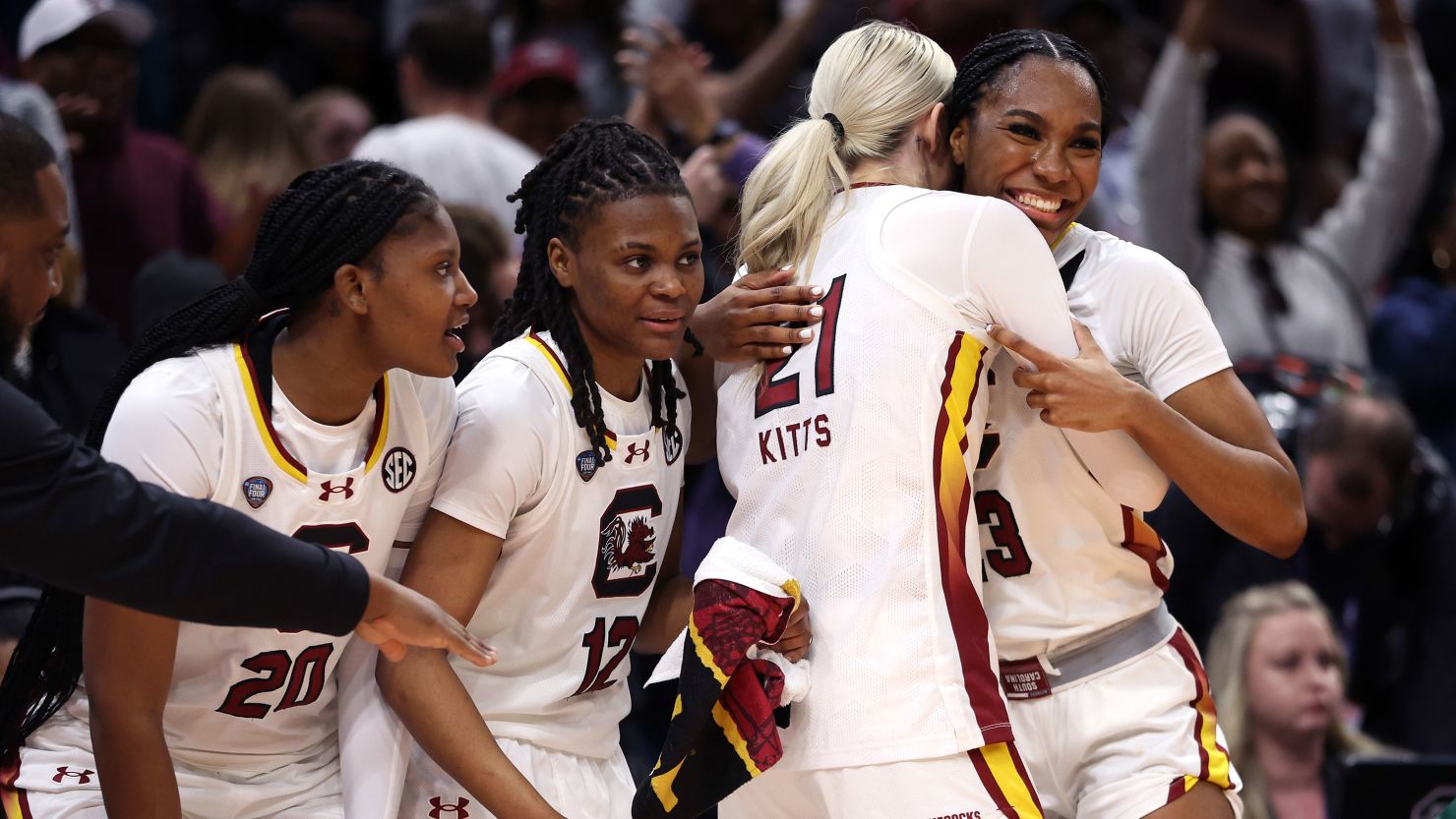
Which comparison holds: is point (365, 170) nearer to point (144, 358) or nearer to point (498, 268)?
point (144, 358)

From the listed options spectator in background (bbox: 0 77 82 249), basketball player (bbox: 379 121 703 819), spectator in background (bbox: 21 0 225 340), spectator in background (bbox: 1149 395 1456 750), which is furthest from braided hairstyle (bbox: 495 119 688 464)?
spectator in background (bbox: 21 0 225 340)

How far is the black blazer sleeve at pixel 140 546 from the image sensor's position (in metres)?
2.59

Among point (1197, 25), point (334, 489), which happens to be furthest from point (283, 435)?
point (1197, 25)

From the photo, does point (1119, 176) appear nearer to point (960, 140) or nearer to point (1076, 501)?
point (960, 140)

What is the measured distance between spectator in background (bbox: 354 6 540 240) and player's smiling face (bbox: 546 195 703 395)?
8.59 ft

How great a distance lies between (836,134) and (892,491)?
2.68 feet

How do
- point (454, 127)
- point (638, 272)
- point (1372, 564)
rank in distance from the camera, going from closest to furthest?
point (638, 272)
point (1372, 564)
point (454, 127)

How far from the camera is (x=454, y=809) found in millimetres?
3365

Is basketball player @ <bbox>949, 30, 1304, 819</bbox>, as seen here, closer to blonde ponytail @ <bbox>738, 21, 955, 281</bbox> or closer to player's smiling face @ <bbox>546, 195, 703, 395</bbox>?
blonde ponytail @ <bbox>738, 21, 955, 281</bbox>

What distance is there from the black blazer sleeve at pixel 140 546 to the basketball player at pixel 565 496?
0.49m

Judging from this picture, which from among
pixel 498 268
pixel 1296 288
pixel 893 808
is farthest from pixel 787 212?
pixel 1296 288

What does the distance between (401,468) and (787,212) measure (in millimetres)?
917

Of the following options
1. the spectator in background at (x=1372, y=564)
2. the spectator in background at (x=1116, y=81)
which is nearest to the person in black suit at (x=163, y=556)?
the spectator in background at (x=1372, y=564)

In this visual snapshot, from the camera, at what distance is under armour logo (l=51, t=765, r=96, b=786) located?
3281 millimetres
